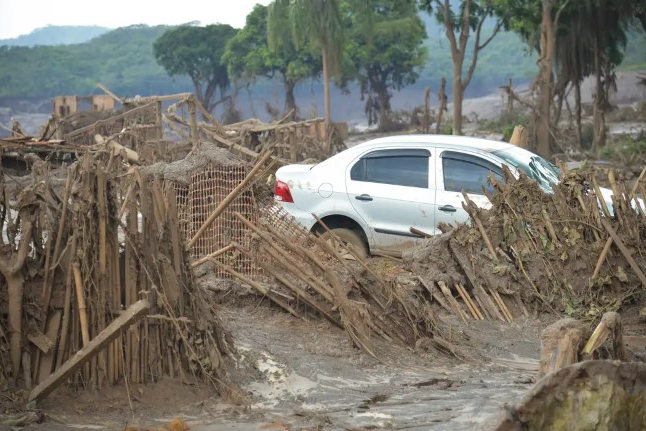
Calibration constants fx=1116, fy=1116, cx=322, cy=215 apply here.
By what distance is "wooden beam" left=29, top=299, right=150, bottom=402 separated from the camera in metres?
6.33

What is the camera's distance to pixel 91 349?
652cm

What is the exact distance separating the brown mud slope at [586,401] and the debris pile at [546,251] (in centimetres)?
585

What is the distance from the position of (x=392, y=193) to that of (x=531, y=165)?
1560mm

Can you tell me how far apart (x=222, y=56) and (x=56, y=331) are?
64.9 m

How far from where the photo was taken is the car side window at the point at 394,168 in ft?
40.9

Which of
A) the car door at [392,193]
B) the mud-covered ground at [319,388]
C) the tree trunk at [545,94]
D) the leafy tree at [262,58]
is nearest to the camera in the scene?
the mud-covered ground at [319,388]

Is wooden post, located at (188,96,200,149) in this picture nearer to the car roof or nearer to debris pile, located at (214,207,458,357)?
the car roof

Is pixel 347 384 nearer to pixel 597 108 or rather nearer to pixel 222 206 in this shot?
pixel 222 206

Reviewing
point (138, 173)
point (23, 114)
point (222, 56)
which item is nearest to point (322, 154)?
point (138, 173)

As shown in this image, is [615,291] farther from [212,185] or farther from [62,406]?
[62,406]

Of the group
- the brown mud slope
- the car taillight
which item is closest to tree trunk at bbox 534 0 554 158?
the car taillight

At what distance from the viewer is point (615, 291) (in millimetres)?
10672

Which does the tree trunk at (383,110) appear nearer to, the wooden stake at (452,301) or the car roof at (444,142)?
the car roof at (444,142)

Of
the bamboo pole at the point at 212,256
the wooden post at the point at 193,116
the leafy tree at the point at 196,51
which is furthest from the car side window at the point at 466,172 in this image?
the leafy tree at the point at 196,51
